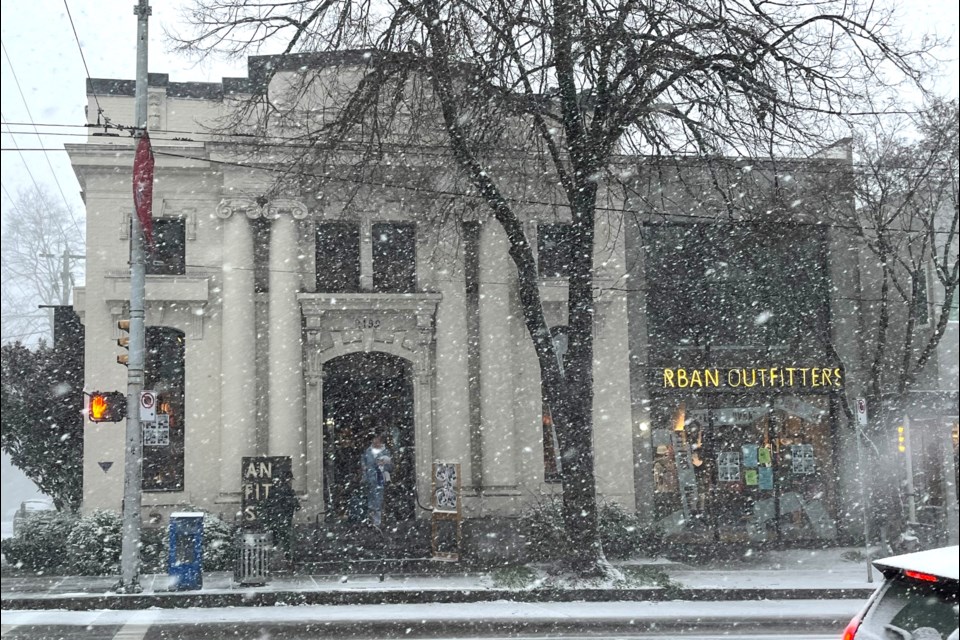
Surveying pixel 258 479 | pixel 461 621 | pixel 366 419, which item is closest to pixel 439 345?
pixel 366 419

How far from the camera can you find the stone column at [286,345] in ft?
62.5

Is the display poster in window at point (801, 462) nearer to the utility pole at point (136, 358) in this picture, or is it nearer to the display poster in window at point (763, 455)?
the display poster in window at point (763, 455)

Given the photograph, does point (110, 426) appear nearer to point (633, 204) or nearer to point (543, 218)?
Answer: point (543, 218)

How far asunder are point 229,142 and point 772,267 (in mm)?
11599

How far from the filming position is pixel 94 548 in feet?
53.2

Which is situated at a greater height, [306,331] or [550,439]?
[306,331]

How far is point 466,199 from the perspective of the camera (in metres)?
17.9

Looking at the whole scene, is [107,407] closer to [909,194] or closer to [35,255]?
[909,194]

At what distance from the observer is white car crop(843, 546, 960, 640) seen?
14.3ft

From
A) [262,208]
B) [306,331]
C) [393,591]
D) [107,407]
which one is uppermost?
[262,208]

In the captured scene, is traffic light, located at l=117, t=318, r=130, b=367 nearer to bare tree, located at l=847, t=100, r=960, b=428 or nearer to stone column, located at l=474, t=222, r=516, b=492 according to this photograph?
stone column, located at l=474, t=222, r=516, b=492

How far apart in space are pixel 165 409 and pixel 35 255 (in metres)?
17.7

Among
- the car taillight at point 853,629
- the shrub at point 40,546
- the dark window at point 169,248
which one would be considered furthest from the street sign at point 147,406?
the car taillight at point 853,629

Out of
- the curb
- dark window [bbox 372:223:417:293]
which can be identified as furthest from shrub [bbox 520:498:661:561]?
dark window [bbox 372:223:417:293]
